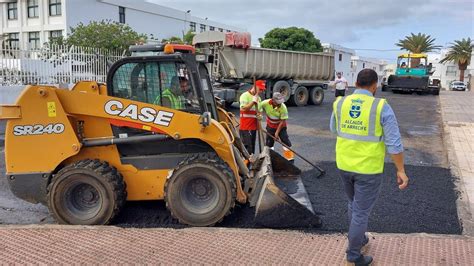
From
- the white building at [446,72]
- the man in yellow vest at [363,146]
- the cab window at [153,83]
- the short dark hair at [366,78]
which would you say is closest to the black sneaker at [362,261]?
the man in yellow vest at [363,146]

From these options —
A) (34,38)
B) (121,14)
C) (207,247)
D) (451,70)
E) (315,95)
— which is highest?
(121,14)

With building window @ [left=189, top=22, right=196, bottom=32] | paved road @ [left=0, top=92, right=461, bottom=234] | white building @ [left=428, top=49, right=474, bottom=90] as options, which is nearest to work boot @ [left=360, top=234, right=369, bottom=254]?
paved road @ [left=0, top=92, right=461, bottom=234]

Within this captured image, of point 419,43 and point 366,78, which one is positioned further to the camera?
point 419,43

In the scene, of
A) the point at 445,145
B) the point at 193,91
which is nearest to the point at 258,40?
the point at 445,145

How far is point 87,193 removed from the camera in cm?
474

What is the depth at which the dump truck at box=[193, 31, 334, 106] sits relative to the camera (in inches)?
643

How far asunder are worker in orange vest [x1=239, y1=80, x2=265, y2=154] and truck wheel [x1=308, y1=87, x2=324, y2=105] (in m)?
12.8

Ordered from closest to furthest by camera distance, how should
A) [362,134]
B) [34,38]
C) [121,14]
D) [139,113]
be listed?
[362,134]
[139,113]
[34,38]
[121,14]

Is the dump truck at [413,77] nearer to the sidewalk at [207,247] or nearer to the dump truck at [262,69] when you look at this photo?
the dump truck at [262,69]

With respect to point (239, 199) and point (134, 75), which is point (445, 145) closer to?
point (239, 199)

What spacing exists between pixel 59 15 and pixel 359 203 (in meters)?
32.5

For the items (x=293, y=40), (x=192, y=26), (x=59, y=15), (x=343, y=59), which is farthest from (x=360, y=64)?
(x=59, y=15)

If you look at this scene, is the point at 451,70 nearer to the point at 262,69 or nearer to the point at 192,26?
the point at 192,26

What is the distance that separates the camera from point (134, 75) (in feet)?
15.9
